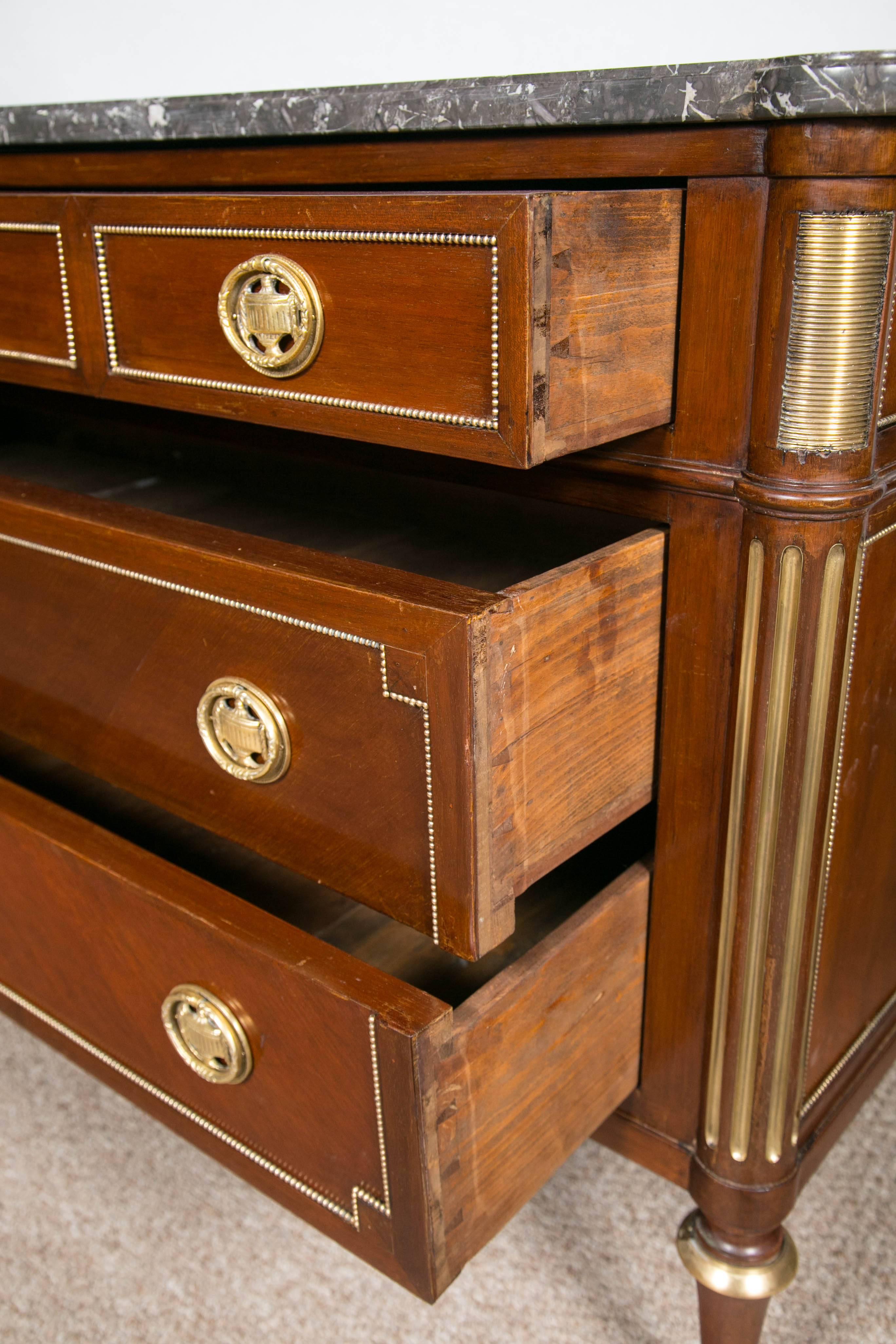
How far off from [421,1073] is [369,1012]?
3cm

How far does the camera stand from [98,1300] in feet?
2.32

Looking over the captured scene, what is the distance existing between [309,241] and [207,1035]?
1.24 feet

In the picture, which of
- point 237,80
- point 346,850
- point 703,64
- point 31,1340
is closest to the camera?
point 703,64

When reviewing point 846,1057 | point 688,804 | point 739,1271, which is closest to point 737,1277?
point 739,1271

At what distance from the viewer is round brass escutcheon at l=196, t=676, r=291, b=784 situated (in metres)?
0.54

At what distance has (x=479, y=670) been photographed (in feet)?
1.45

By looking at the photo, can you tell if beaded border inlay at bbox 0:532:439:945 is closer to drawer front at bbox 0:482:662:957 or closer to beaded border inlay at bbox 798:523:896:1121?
drawer front at bbox 0:482:662:957

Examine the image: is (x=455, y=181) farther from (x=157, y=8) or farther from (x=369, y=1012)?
(x=157, y=8)

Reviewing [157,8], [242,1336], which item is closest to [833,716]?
[242,1336]

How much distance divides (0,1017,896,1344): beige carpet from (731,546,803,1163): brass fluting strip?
158 mm

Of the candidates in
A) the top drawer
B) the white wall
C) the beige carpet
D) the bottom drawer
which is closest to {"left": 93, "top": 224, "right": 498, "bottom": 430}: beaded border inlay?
the top drawer

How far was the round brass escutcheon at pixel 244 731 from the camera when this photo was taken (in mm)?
540

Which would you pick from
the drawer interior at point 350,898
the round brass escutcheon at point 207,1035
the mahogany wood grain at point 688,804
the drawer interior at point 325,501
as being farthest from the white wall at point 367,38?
the round brass escutcheon at point 207,1035

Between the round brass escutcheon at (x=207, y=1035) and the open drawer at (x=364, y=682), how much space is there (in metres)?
0.08
